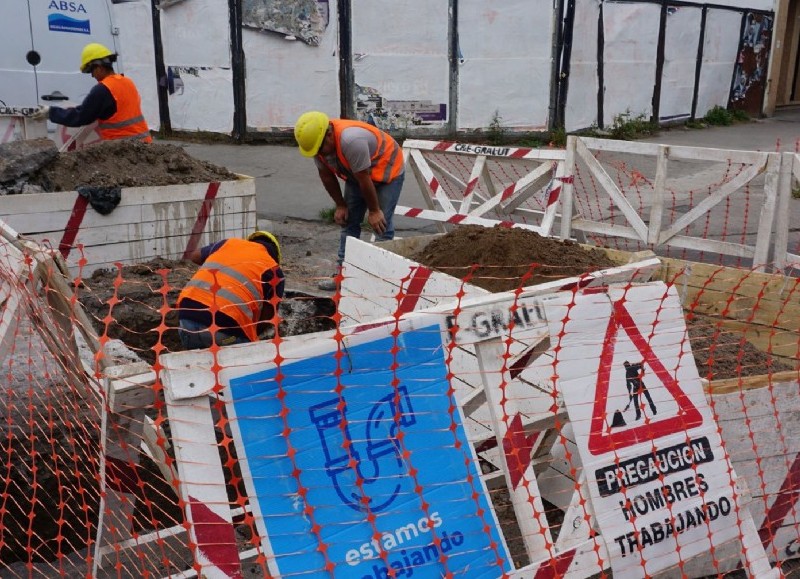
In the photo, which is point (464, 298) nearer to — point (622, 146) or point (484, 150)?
point (622, 146)

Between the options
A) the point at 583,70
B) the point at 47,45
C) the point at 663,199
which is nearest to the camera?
the point at 663,199

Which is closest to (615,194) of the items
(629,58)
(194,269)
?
(194,269)

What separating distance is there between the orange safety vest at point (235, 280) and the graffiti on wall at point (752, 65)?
60.3ft

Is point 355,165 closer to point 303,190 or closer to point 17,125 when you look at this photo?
point 17,125

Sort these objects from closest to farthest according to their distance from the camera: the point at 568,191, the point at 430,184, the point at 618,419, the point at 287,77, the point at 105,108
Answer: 1. the point at 618,419
2. the point at 568,191
3. the point at 105,108
4. the point at 430,184
5. the point at 287,77

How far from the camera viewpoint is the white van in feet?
28.6

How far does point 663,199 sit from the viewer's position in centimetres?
719

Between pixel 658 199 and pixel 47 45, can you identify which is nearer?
pixel 658 199

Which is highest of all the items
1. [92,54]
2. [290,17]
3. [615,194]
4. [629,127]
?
[290,17]

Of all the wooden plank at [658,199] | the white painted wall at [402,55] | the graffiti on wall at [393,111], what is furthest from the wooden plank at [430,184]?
the white painted wall at [402,55]

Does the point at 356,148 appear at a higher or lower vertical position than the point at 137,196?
higher

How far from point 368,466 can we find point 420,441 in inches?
7.9

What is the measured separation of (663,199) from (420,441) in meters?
5.20

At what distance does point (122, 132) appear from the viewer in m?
7.97
